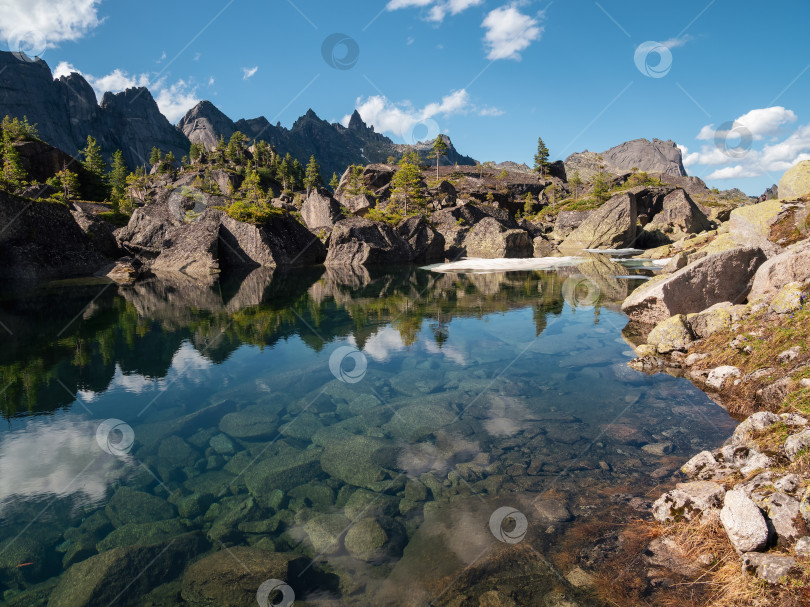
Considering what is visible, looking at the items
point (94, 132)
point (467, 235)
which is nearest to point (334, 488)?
point (467, 235)

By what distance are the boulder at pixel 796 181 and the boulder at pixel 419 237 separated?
4224 cm

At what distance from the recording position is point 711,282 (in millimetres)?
16719

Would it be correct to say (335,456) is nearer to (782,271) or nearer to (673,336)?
(673,336)

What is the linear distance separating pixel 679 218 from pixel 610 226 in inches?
634

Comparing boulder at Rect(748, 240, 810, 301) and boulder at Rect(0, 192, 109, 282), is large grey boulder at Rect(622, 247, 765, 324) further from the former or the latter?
boulder at Rect(0, 192, 109, 282)

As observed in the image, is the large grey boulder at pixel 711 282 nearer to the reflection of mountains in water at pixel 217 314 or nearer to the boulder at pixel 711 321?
the boulder at pixel 711 321

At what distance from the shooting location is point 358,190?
95188 mm

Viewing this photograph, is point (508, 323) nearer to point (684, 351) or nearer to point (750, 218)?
point (684, 351)

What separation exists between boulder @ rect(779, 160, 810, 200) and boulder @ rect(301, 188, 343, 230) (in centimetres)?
5386

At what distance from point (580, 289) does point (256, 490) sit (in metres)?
28.2

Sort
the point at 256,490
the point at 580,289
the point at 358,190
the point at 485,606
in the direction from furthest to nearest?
the point at 358,190 → the point at 580,289 → the point at 256,490 → the point at 485,606

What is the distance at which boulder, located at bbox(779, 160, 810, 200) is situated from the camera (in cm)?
2159

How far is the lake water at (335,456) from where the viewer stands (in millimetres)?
5949

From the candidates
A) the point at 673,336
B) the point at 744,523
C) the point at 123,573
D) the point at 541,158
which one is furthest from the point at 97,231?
the point at 541,158
